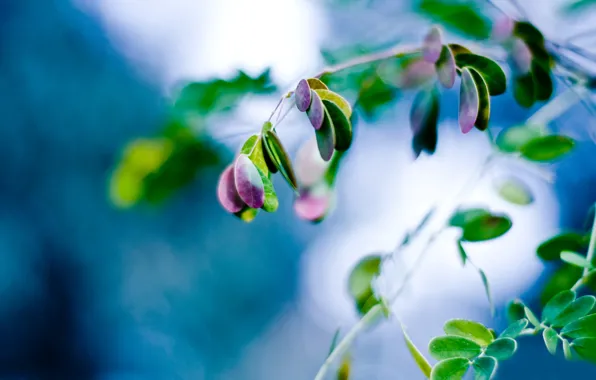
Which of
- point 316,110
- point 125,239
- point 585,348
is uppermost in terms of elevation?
point 125,239

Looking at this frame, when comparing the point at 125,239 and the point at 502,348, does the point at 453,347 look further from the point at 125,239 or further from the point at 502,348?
the point at 125,239

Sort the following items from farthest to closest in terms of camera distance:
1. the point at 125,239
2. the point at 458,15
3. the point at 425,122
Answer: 1. the point at 125,239
2. the point at 458,15
3. the point at 425,122

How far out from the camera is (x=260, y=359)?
13.1 ft

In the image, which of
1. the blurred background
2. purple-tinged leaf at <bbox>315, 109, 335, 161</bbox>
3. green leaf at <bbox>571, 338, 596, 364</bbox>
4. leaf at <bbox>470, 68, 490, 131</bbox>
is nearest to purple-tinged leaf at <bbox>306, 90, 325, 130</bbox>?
purple-tinged leaf at <bbox>315, 109, 335, 161</bbox>

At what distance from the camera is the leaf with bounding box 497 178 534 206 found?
0.50 metres

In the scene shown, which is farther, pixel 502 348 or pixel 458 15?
A: pixel 458 15

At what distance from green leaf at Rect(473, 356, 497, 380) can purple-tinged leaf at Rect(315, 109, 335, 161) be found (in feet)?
0.51

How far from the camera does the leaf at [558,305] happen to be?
0.34 meters

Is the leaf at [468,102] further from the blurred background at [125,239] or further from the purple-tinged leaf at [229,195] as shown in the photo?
the blurred background at [125,239]

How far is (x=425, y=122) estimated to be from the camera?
43 cm

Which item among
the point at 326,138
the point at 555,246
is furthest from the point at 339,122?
the point at 555,246

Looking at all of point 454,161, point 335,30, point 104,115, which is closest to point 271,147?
point 454,161

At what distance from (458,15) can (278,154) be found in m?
0.33

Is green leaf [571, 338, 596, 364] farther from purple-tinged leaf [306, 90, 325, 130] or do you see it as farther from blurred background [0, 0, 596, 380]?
blurred background [0, 0, 596, 380]
